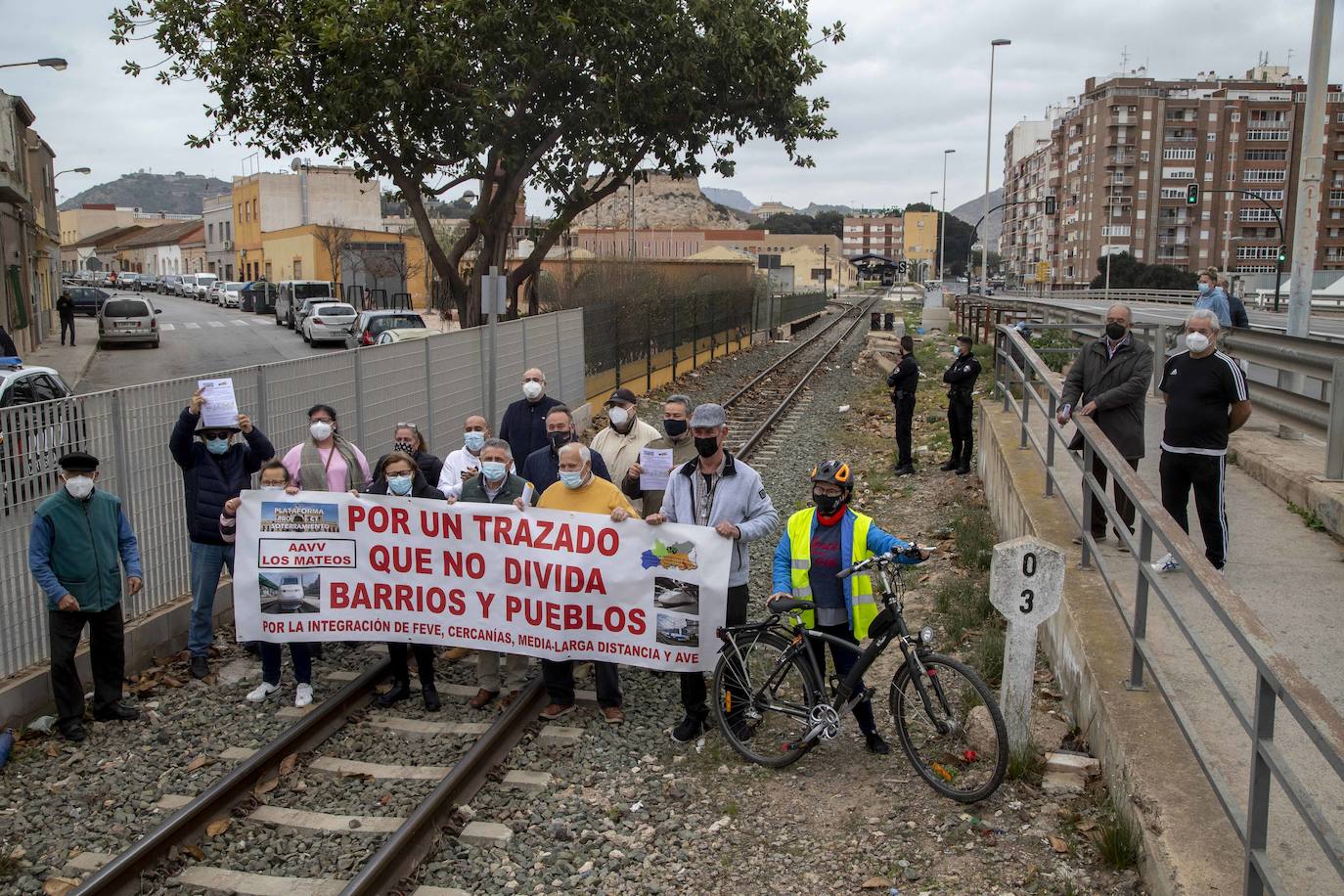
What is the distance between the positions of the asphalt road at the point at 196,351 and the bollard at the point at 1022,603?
66.2ft

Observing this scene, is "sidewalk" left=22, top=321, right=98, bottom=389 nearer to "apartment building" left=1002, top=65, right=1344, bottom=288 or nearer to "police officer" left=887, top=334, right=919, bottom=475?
"police officer" left=887, top=334, right=919, bottom=475

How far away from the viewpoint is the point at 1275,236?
122000mm

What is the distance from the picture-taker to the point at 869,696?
6449 millimetres

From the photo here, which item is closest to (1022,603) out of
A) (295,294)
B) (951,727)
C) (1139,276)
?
(951,727)

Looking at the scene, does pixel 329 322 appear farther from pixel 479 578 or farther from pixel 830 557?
pixel 830 557

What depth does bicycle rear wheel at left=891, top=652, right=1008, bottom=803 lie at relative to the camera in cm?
579

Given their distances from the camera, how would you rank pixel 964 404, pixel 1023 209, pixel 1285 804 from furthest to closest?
pixel 1023 209 → pixel 964 404 → pixel 1285 804

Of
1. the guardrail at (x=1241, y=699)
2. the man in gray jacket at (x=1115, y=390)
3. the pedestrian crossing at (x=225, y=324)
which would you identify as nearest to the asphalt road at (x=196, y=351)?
the pedestrian crossing at (x=225, y=324)

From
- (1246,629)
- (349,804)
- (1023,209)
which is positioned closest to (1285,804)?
(1246,629)

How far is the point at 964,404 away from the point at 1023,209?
552 ft

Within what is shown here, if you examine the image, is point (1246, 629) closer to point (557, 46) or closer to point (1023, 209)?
point (557, 46)

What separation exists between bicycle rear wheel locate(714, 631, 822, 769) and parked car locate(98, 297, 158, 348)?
126 ft

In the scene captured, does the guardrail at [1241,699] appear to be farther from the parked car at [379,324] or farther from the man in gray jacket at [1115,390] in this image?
the parked car at [379,324]

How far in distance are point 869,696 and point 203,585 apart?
16.4 ft
